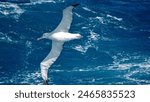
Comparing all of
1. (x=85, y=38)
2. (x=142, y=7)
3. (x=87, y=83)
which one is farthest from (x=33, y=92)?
(x=142, y=7)

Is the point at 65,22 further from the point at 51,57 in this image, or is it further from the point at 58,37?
the point at 51,57

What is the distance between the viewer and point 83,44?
105 inches

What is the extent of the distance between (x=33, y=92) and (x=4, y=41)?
1.54ft

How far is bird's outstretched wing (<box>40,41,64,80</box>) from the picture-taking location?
2588 mm

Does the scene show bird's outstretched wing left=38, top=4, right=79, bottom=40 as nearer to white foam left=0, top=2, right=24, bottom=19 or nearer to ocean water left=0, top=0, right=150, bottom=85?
ocean water left=0, top=0, right=150, bottom=85

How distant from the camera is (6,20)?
265 centimetres

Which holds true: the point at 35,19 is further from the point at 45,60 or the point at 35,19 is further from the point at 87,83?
the point at 87,83

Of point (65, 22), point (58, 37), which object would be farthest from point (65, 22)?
point (58, 37)

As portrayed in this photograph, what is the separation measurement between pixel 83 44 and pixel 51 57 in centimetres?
28

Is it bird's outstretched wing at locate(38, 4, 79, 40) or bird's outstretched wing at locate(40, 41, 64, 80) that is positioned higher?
bird's outstretched wing at locate(38, 4, 79, 40)

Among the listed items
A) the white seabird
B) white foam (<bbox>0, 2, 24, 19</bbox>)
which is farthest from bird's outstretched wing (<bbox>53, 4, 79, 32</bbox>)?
white foam (<bbox>0, 2, 24, 19</bbox>)

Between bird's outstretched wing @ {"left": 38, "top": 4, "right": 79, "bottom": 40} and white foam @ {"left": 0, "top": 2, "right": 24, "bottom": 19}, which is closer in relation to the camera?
bird's outstretched wing @ {"left": 38, "top": 4, "right": 79, "bottom": 40}

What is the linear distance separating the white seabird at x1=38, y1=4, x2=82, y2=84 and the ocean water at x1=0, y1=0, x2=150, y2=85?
51 millimetres

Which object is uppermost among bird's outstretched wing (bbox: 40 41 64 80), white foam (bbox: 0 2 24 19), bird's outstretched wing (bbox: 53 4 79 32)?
white foam (bbox: 0 2 24 19)
